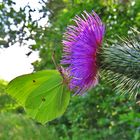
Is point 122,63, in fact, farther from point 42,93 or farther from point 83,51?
point 42,93

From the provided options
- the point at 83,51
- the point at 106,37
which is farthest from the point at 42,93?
the point at 106,37

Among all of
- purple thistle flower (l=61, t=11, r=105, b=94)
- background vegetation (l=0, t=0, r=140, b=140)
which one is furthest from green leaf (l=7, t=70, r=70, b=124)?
background vegetation (l=0, t=0, r=140, b=140)

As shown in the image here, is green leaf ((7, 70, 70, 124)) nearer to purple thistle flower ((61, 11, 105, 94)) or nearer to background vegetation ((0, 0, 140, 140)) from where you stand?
purple thistle flower ((61, 11, 105, 94))

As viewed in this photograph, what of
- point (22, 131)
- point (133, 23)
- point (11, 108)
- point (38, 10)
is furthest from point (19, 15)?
point (11, 108)

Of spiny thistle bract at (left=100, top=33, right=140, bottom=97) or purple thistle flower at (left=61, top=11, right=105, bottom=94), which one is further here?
spiny thistle bract at (left=100, top=33, right=140, bottom=97)

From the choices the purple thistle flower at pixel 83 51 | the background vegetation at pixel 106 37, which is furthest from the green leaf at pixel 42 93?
the background vegetation at pixel 106 37

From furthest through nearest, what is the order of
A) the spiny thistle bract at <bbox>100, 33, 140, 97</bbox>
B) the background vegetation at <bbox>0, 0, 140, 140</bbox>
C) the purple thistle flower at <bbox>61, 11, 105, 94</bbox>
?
the background vegetation at <bbox>0, 0, 140, 140</bbox> < the spiny thistle bract at <bbox>100, 33, 140, 97</bbox> < the purple thistle flower at <bbox>61, 11, 105, 94</bbox>

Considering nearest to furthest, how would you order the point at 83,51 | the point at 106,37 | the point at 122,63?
the point at 83,51
the point at 122,63
the point at 106,37

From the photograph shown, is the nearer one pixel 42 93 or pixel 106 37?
pixel 42 93
